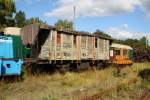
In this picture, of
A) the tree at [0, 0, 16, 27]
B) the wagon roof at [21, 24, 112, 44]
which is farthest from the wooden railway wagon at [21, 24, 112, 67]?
the tree at [0, 0, 16, 27]

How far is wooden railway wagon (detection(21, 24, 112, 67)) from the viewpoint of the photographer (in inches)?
797

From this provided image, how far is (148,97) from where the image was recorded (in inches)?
438

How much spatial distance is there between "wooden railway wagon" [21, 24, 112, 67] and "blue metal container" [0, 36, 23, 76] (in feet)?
11.2

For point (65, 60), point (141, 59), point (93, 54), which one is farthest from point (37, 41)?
point (141, 59)

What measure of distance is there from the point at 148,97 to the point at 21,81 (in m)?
7.44

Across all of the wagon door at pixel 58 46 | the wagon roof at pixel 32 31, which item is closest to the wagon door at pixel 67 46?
the wagon door at pixel 58 46

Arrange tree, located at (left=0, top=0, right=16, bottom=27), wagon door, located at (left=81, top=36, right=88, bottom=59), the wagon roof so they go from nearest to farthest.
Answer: the wagon roof, wagon door, located at (left=81, top=36, right=88, bottom=59), tree, located at (left=0, top=0, right=16, bottom=27)

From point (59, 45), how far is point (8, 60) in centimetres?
671

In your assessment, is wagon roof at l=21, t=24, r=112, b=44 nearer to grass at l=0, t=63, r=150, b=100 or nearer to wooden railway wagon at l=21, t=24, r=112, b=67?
wooden railway wagon at l=21, t=24, r=112, b=67

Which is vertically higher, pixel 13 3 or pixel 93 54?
pixel 13 3

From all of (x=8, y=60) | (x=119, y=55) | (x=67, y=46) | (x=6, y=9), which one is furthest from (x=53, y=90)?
(x=6, y=9)

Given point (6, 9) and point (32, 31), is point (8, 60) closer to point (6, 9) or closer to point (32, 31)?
point (32, 31)

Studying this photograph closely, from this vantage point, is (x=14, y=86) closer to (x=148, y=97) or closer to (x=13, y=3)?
(x=148, y=97)

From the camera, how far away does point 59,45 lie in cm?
2141
